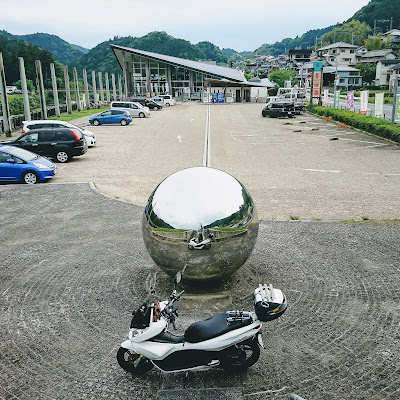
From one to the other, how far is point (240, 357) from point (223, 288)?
2076mm

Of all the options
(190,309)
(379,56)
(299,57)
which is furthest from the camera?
(299,57)

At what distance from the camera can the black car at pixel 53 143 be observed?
19719mm

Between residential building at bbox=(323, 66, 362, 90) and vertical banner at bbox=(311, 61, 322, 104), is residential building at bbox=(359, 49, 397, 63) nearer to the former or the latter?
residential building at bbox=(323, 66, 362, 90)

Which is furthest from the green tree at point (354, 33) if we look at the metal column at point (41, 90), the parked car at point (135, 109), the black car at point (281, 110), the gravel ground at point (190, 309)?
the gravel ground at point (190, 309)

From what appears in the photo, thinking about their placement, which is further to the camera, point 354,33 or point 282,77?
point 354,33

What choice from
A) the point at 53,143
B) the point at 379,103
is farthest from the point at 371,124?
the point at 53,143

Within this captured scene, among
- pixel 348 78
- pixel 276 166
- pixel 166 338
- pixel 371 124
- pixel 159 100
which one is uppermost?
pixel 348 78

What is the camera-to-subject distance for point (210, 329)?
492 centimetres

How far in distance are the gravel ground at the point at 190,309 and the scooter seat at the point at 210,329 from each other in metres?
0.54

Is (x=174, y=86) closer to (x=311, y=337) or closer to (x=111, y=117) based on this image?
(x=111, y=117)

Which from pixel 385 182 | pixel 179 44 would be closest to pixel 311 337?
pixel 385 182

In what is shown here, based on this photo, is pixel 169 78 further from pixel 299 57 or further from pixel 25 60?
pixel 299 57

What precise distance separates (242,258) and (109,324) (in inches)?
91.4

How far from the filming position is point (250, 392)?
4.77m
